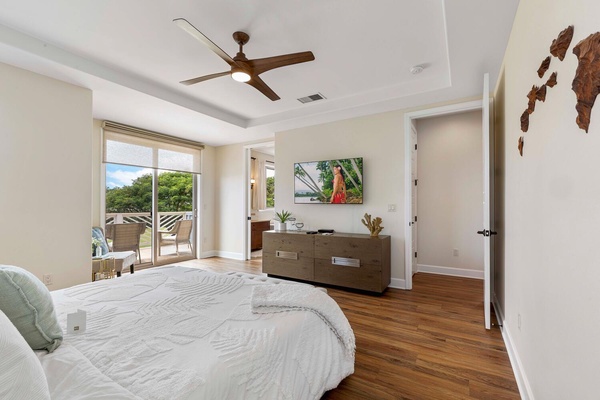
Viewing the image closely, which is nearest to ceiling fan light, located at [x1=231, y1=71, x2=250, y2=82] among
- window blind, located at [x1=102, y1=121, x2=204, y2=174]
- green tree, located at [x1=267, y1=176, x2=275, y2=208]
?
window blind, located at [x1=102, y1=121, x2=204, y2=174]

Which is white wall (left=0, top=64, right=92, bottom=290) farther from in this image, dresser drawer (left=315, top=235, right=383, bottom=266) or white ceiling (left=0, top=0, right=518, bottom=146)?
dresser drawer (left=315, top=235, right=383, bottom=266)

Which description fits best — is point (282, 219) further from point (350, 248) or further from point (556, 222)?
point (556, 222)

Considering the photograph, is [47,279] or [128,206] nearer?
[47,279]

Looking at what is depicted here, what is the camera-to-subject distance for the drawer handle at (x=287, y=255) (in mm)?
4125

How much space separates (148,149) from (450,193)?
5207 millimetres

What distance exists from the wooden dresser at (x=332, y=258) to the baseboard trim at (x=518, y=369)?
1413 mm

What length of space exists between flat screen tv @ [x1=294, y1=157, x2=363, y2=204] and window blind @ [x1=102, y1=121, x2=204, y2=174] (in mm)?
2416

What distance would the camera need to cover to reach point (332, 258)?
3.79 metres

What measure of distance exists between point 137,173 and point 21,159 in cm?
218

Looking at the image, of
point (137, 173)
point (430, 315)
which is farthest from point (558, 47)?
point (137, 173)

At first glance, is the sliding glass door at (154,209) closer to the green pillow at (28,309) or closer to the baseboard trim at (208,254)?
the baseboard trim at (208,254)

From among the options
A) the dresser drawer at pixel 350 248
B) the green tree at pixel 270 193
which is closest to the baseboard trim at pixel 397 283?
the dresser drawer at pixel 350 248

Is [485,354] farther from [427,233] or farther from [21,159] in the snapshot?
[21,159]

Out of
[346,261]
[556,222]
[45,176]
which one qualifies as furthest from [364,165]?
[45,176]
